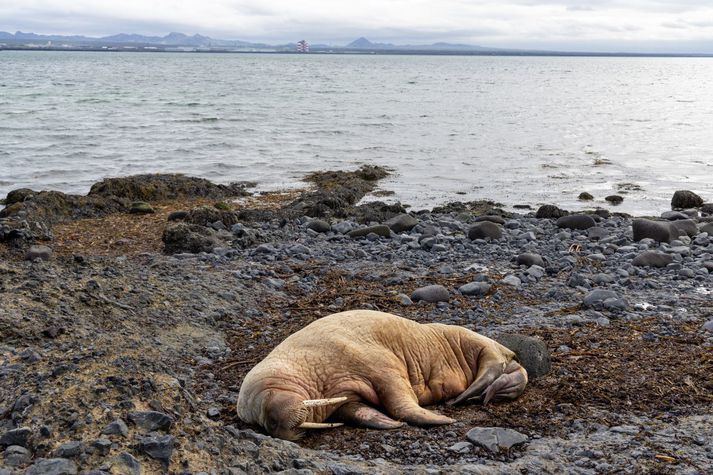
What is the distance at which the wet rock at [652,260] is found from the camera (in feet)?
37.1

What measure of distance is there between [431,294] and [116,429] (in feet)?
17.1

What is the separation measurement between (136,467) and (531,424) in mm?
3016

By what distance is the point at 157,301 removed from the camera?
8.32m

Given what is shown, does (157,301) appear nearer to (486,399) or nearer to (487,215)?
(486,399)

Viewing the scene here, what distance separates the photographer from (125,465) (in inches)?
165

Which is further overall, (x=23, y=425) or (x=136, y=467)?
(x=23, y=425)

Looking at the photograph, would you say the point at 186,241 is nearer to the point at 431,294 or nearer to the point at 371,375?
the point at 431,294

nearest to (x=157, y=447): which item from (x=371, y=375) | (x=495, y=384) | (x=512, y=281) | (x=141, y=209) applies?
(x=371, y=375)

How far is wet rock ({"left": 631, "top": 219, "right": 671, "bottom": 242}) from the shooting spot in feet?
44.0

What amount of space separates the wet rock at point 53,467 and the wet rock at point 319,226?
996 centimetres

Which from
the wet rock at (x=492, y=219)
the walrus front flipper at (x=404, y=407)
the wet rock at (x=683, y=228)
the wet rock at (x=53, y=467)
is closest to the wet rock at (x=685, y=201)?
the wet rock at (x=683, y=228)

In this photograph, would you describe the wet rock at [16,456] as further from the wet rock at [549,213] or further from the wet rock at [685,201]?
the wet rock at [685,201]

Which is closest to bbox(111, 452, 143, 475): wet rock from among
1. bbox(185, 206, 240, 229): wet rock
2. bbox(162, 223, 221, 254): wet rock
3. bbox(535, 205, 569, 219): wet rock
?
bbox(162, 223, 221, 254): wet rock

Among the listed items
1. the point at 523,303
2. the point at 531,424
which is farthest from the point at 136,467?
the point at 523,303
